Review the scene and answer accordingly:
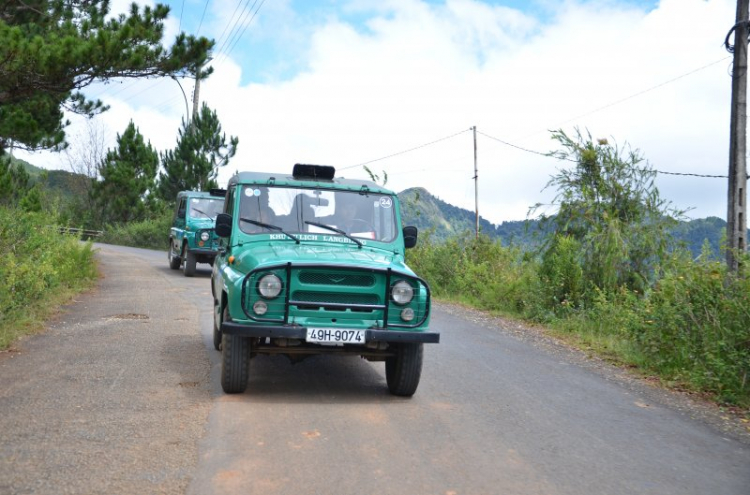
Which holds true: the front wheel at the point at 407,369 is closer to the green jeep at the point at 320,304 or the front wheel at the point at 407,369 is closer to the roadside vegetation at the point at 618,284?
the green jeep at the point at 320,304

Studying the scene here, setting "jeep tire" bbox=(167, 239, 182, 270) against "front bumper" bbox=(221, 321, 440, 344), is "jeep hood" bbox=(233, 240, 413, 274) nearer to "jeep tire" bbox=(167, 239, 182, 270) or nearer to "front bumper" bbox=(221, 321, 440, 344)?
"front bumper" bbox=(221, 321, 440, 344)

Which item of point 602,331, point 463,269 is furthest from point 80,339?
point 463,269

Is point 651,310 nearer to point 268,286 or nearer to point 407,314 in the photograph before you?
point 407,314

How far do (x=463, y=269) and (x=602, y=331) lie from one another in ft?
25.7

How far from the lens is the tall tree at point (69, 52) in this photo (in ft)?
36.1

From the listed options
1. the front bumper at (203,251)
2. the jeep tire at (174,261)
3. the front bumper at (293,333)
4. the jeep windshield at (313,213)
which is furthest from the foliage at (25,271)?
the jeep tire at (174,261)

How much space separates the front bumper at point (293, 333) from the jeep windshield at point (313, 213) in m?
1.53

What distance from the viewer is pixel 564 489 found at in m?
4.32

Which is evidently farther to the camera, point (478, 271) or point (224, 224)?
point (478, 271)

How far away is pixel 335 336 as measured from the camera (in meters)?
6.18

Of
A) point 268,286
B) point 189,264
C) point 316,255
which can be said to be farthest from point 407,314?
point 189,264

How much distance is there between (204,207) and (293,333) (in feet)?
48.1

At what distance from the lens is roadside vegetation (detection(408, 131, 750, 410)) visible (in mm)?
8078

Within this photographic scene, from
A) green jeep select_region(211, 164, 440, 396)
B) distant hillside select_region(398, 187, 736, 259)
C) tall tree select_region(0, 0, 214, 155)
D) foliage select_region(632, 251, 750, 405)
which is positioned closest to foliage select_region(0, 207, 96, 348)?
tall tree select_region(0, 0, 214, 155)
